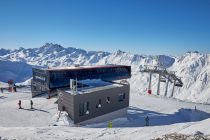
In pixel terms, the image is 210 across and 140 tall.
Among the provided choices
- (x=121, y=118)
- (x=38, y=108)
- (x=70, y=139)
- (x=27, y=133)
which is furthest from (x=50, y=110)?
(x=70, y=139)

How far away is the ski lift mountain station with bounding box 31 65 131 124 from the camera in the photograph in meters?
30.0

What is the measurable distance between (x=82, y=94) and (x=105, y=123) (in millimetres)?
5231

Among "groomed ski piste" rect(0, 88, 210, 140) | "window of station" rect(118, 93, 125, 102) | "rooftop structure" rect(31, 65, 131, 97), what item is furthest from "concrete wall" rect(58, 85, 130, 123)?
"rooftop structure" rect(31, 65, 131, 97)

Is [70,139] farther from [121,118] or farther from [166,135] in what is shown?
[121,118]

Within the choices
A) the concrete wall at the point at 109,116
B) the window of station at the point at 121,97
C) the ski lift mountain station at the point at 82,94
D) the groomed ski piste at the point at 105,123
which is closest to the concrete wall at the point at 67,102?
the ski lift mountain station at the point at 82,94

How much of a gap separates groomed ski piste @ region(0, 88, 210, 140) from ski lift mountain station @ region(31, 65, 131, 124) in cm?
134

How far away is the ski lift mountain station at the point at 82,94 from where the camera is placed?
29984 mm

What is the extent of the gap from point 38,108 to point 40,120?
5.90m

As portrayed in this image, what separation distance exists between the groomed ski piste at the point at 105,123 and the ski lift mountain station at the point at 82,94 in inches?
52.6

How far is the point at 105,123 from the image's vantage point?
104 ft

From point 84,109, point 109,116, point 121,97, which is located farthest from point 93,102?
point 121,97

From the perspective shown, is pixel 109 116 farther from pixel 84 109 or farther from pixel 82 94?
pixel 82 94

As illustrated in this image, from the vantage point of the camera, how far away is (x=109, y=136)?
21.2 meters

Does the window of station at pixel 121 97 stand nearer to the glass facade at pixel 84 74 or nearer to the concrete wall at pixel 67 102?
the concrete wall at pixel 67 102
